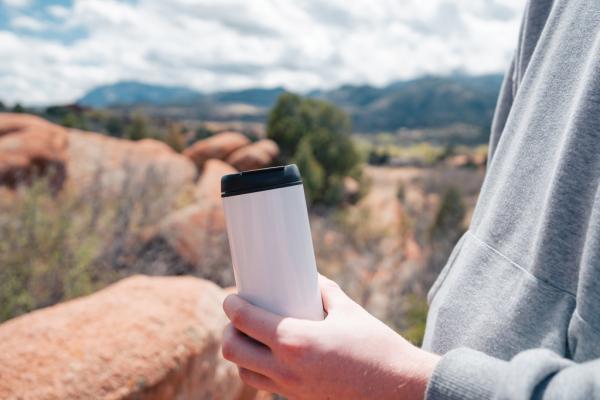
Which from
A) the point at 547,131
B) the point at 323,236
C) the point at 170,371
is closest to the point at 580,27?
the point at 547,131

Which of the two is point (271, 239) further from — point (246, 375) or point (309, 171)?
point (309, 171)

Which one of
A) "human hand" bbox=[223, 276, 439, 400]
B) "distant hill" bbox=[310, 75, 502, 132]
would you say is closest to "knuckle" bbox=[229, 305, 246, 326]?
"human hand" bbox=[223, 276, 439, 400]

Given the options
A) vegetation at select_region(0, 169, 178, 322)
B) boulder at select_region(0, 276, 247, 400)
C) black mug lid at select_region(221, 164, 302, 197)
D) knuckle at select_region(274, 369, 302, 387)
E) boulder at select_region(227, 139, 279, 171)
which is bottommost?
boulder at select_region(227, 139, 279, 171)

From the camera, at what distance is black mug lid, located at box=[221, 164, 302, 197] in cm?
84

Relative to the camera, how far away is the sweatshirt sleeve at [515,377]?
576 millimetres

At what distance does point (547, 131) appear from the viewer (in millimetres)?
814

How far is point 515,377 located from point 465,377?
0.07 meters

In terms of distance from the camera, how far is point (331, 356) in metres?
0.75

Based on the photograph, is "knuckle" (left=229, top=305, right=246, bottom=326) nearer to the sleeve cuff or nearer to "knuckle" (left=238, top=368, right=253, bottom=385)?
"knuckle" (left=238, top=368, right=253, bottom=385)

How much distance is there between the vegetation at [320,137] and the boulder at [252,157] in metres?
1.30

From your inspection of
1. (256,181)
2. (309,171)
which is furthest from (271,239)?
(309,171)

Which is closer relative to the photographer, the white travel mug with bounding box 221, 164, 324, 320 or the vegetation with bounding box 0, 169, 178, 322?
the white travel mug with bounding box 221, 164, 324, 320

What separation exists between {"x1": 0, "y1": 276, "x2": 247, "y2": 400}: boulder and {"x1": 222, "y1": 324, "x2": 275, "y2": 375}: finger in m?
1.56

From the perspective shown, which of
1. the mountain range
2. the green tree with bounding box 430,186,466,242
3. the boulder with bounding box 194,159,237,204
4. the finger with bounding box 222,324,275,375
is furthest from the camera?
the mountain range
